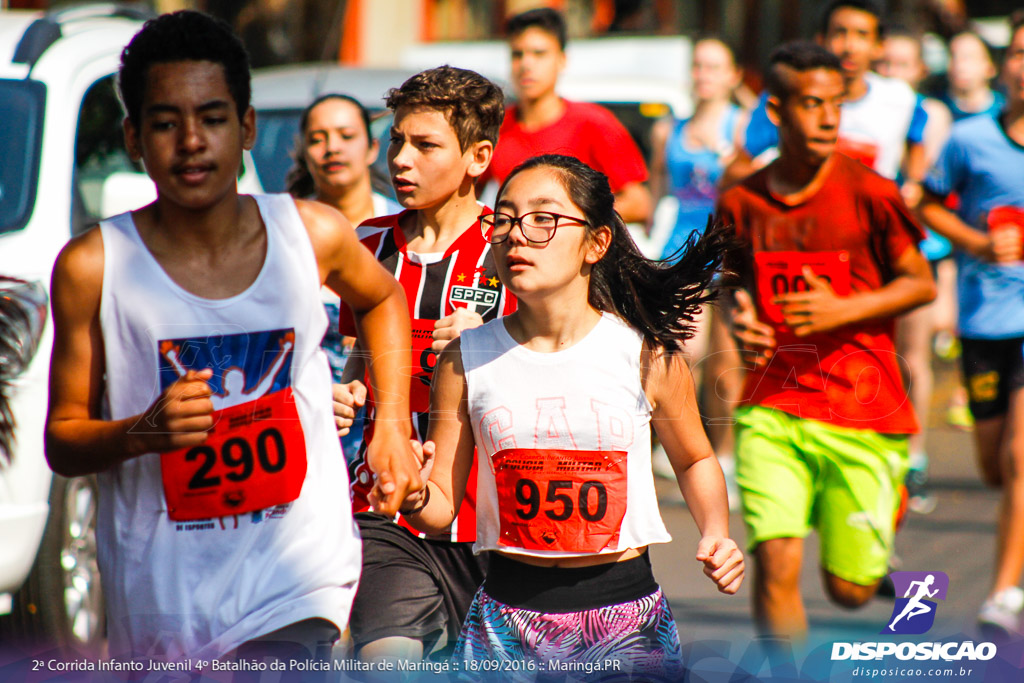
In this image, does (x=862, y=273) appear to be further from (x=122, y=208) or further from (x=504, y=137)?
(x=122, y=208)

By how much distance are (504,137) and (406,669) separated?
3.15 meters

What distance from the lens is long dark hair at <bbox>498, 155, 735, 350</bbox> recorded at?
2816mm

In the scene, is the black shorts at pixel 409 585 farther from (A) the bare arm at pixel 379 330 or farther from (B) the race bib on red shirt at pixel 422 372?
(A) the bare arm at pixel 379 330

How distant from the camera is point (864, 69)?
6156 mm

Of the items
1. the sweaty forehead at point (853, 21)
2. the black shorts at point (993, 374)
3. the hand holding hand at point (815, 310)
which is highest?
the sweaty forehead at point (853, 21)

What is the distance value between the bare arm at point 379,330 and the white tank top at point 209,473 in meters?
0.08

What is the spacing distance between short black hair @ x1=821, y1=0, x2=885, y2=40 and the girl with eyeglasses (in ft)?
12.1

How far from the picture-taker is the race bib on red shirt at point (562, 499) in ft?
8.86

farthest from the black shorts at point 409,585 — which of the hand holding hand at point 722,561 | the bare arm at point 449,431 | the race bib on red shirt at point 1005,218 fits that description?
the race bib on red shirt at point 1005,218

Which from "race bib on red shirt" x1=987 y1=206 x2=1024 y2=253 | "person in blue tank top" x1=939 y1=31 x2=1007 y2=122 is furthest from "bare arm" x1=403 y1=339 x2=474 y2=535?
"person in blue tank top" x1=939 y1=31 x2=1007 y2=122

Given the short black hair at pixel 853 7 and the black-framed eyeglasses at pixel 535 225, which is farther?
the short black hair at pixel 853 7

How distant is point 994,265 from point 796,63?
4.85ft

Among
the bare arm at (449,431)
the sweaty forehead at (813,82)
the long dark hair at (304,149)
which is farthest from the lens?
the long dark hair at (304,149)

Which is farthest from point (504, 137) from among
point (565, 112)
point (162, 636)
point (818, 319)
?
point (162, 636)
